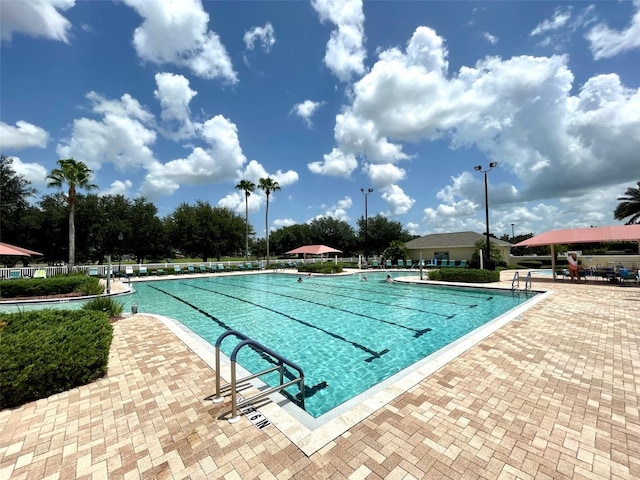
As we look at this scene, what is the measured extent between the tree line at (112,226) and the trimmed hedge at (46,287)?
941cm

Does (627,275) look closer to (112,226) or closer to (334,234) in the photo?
(334,234)

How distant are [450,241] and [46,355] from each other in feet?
108

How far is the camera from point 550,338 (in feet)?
20.2

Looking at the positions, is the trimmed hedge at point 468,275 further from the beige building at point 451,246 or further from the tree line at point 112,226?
the tree line at point 112,226

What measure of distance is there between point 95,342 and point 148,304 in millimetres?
9395

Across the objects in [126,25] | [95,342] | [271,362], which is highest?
[126,25]

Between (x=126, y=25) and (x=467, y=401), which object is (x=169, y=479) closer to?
(x=467, y=401)

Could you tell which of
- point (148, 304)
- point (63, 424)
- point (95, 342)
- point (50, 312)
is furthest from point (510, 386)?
point (148, 304)

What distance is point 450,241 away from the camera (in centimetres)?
3117

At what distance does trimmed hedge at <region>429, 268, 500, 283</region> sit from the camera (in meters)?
16.3

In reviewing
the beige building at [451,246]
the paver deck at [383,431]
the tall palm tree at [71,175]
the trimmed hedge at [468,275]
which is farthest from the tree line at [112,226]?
the paver deck at [383,431]

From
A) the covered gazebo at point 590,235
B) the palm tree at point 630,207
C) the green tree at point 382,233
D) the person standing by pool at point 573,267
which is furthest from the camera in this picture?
the green tree at point 382,233

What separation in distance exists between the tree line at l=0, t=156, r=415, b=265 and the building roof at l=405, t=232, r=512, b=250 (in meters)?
→ 6.94

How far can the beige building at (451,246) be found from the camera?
29.1 meters
